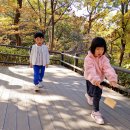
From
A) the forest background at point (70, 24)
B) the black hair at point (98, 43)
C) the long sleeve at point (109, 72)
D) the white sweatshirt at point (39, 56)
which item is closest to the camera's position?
the long sleeve at point (109, 72)

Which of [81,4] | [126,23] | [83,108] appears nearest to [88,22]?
[81,4]

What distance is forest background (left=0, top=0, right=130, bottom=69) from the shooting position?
12180 mm

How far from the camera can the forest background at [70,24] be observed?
40.0ft

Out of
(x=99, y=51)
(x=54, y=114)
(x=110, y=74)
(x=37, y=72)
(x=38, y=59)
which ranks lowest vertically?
(x=54, y=114)

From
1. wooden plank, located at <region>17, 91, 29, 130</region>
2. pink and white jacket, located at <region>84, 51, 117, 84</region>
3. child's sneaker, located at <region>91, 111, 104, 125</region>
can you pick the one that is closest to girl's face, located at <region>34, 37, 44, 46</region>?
wooden plank, located at <region>17, 91, 29, 130</region>

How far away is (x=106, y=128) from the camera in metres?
3.42

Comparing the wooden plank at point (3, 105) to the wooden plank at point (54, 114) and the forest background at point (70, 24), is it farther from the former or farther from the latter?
the forest background at point (70, 24)

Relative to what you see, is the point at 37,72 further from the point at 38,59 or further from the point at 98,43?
the point at 98,43

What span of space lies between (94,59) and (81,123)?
3.28 feet

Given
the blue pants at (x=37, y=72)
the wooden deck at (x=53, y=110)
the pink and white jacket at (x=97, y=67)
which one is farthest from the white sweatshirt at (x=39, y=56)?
the pink and white jacket at (x=97, y=67)

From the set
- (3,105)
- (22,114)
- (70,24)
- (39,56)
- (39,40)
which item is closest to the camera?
(22,114)

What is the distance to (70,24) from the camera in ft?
77.2

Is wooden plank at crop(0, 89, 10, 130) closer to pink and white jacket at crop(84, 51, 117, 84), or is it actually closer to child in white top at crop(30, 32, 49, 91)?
child in white top at crop(30, 32, 49, 91)

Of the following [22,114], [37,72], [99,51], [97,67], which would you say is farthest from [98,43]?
[37,72]
